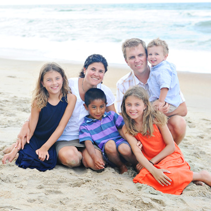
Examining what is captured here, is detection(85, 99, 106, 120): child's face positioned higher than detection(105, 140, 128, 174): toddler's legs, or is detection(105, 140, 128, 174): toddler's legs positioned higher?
detection(85, 99, 106, 120): child's face

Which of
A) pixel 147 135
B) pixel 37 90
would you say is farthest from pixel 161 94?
pixel 37 90

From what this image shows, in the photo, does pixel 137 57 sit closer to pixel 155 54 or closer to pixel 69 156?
pixel 155 54

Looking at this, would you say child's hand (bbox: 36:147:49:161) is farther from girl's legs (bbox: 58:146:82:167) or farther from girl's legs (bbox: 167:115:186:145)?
girl's legs (bbox: 167:115:186:145)

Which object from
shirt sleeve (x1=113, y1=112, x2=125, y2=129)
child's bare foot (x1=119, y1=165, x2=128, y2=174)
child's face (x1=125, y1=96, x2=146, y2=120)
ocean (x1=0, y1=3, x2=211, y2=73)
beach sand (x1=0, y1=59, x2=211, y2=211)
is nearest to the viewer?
beach sand (x1=0, y1=59, x2=211, y2=211)

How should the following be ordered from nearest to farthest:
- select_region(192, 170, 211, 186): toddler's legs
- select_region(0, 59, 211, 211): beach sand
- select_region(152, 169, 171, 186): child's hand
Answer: select_region(0, 59, 211, 211): beach sand
select_region(152, 169, 171, 186): child's hand
select_region(192, 170, 211, 186): toddler's legs

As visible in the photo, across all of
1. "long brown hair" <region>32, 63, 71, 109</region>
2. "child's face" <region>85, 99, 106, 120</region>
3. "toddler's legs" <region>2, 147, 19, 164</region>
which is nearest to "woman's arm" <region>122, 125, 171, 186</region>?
"child's face" <region>85, 99, 106, 120</region>

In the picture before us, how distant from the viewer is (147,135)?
2891mm

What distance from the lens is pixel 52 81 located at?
9.73 ft

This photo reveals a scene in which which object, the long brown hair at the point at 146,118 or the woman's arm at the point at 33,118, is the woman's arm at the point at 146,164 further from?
the woman's arm at the point at 33,118

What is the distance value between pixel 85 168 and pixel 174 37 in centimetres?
1124

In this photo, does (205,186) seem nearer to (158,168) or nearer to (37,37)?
(158,168)

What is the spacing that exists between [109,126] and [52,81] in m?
0.79

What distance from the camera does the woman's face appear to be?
3090mm

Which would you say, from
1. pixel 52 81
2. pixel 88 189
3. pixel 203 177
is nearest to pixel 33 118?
pixel 52 81
